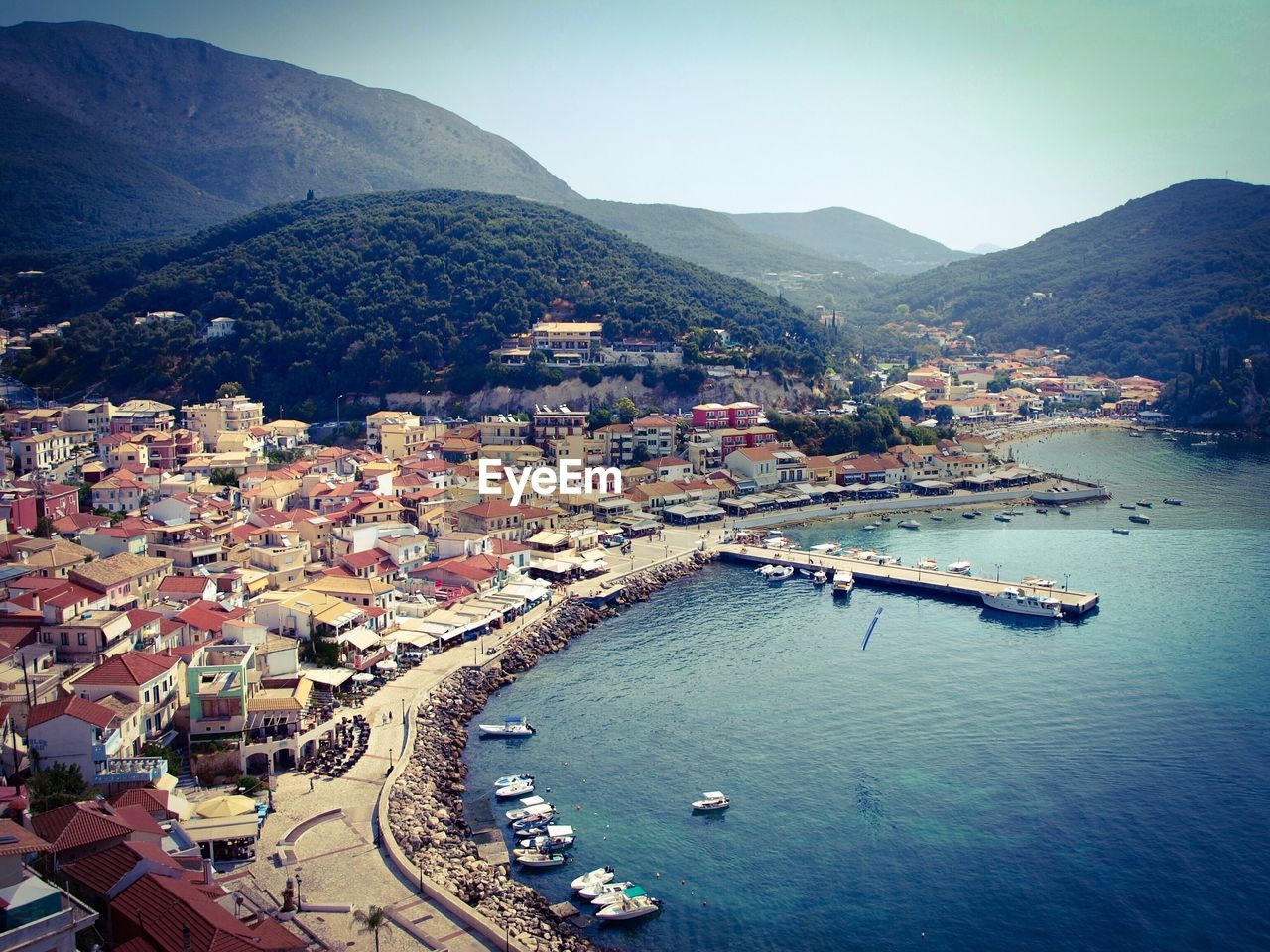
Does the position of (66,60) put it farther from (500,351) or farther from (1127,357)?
(1127,357)

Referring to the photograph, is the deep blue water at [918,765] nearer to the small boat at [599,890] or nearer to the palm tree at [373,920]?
the small boat at [599,890]

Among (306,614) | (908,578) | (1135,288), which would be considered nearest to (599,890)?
(306,614)

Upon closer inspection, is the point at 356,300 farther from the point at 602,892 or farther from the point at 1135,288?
the point at 1135,288

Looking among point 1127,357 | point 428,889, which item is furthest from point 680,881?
point 1127,357

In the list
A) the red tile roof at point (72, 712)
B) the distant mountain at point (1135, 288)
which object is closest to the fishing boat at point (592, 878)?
the red tile roof at point (72, 712)

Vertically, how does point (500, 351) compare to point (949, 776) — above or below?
above
